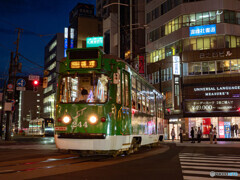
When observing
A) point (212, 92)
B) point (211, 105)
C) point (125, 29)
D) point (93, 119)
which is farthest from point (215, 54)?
point (93, 119)

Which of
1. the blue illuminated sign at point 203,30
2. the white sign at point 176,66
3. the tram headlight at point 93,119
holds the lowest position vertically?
the tram headlight at point 93,119

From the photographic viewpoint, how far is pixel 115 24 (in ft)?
208

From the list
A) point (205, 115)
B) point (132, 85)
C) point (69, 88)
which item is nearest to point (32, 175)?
point (69, 88)

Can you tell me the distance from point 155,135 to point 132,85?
6.45 m

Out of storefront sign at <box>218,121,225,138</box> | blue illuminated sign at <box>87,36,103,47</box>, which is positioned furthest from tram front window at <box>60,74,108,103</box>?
blue illuminated sign at <box>87,36,103,47</box>

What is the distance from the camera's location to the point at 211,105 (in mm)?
34750

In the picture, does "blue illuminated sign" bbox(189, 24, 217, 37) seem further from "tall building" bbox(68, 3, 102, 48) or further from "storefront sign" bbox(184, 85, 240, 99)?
"tall building" bbox(68, 3, 102, 48)

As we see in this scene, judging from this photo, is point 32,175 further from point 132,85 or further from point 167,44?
point 167,44

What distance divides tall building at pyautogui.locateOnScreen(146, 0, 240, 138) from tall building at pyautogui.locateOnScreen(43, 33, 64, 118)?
56659 millimetres

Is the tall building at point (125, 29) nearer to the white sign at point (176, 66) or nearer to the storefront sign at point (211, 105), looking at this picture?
the white sign at point (176, 66)

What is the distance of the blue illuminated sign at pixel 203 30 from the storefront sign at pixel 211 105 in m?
8.56

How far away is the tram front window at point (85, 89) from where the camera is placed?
10.2 metres

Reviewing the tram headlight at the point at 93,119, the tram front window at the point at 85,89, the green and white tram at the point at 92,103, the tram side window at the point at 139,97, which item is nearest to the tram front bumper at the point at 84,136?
the green and white tram at the point at 92,103

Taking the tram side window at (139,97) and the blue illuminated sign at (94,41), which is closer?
the tram side window at (139,97)
